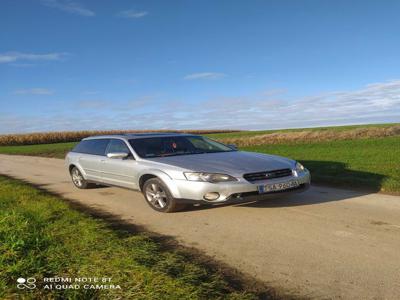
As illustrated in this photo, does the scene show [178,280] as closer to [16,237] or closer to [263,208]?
[16,237]

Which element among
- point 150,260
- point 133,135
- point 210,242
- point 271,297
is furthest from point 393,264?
point 133,135

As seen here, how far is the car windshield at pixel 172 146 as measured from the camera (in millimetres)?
7844

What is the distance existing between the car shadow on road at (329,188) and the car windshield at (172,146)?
1.23 meters

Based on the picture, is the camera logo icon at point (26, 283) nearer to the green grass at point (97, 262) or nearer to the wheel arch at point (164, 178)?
the green grass at point (97, 262)

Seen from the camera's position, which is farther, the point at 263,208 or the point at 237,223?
the point at 263,208

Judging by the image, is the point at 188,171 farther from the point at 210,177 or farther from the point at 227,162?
the point at 227,162

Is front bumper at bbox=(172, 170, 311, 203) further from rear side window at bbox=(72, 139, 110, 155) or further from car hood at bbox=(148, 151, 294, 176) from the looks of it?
rear side window at bbox=(72, 139, 110, 155)

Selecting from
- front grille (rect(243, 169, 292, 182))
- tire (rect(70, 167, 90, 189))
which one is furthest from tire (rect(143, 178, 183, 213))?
tire (rect(70, 167, 90, 189))

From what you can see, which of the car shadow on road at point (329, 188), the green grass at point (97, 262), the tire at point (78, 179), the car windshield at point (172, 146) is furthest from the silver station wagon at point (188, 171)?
the green grass at point (97, 262)

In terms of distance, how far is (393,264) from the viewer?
4219 mm

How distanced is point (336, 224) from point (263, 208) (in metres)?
1.47

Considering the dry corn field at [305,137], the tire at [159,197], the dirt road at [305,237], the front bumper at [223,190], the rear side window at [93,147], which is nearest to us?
the dirt road at [305,237]

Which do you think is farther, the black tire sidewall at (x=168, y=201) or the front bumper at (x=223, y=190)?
the black tire sidewall at (x=168, y=201)

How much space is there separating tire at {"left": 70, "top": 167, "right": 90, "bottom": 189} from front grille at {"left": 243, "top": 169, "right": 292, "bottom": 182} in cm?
495
